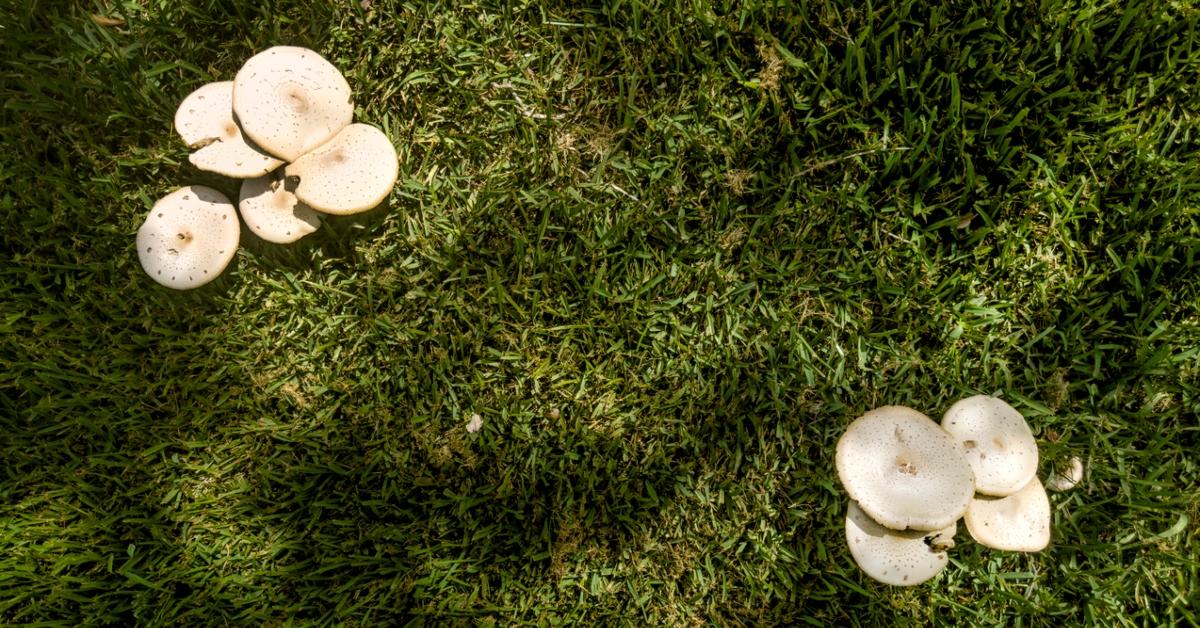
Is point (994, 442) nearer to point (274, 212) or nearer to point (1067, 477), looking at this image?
point (1067, 477)

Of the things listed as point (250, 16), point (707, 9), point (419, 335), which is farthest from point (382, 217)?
point (707, 9)

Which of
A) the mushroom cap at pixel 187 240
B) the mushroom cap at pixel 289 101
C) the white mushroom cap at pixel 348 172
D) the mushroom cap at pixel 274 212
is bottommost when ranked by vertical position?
the mushroom cap at pixel 187 240

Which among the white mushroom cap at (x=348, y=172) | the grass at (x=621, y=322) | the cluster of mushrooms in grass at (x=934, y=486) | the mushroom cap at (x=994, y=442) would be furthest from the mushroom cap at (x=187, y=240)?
the mushroom cap at (x=994, y=442)

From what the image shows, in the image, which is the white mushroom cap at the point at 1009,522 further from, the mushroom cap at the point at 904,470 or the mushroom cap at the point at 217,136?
the mushroom cap at the point at 217,136

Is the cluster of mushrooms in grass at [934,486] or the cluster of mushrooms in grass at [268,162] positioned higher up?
the cluster of mushrooms in grass at [268,162]

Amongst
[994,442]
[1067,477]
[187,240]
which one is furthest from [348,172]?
[1067,477]

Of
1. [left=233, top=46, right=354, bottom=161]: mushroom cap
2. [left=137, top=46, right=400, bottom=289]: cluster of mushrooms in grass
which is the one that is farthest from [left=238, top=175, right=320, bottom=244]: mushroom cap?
[left=233, top=46, right=354, bottom=161]: mushroom cap
